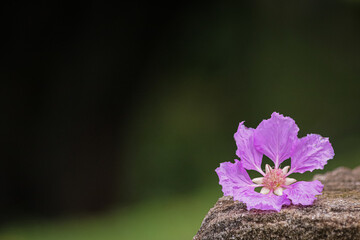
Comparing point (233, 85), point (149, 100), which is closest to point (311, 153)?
point (149, 100)

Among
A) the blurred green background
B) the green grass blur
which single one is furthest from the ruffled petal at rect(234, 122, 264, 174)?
the green grass blur

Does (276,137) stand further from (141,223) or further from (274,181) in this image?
(141,223)

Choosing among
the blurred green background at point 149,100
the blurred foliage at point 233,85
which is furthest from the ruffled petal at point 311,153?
the blurred foliage at point 233,85

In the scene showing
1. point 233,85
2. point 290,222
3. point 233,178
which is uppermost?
point 233,85

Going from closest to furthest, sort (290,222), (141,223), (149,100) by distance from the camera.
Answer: (290,222) → (141,223) → (149,100)

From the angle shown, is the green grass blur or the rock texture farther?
the green grass blur

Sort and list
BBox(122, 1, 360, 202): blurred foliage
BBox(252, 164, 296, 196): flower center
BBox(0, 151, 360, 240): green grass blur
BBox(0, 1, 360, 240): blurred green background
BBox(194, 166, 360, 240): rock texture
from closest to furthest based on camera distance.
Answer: BBox(194, 166, 360, 240): rock texture → BBox(252, 164, 296, 196): flower center → BBox(0, 151, 360, 240): green grass blur → BBox(0, 1, 360, 240): blurred green background → BBox(122, 1, 360, 202): blurred foliage

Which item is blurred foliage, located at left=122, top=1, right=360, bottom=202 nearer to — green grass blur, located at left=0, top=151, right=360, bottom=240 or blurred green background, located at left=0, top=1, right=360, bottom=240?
blurred green background, located at left=0, top=1, right=360, bottom=240
